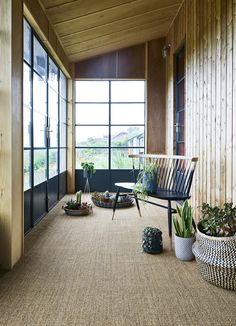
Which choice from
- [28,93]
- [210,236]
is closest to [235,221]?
[210,236]

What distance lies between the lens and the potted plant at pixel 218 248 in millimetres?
2023

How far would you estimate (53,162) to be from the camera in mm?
4887

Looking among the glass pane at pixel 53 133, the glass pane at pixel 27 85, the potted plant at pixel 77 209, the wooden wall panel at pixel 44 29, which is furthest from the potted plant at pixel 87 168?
the glass pane at pixel 27 85

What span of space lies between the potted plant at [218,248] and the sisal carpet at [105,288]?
0.08 m

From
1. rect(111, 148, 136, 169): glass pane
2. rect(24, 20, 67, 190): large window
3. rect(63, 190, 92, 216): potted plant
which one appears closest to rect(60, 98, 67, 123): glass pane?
rect(24, 20, 67, 190): large window

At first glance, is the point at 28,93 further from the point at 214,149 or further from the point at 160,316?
the point at 160,316

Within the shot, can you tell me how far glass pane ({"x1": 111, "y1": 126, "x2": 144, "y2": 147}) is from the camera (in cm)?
634

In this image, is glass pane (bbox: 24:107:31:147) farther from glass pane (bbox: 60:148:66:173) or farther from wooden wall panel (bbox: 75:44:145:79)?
wooden wall panel (bbox: 75:44:145:79)

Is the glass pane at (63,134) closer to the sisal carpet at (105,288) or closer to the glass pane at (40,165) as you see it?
the glass pane at (40,165)

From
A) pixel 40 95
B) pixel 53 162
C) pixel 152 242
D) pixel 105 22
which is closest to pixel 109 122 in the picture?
pixel 53 162

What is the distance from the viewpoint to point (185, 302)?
6.21ft

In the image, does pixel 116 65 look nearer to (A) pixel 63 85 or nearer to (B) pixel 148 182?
(A) pixel 63 85

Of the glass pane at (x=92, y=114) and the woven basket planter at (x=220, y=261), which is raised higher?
the glass pane at (x=92, y=114)

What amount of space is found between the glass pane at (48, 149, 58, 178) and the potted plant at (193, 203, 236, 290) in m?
2.93
